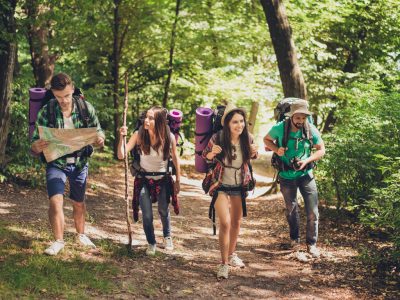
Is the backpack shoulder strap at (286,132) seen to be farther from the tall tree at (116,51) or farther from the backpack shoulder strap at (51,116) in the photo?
the tall tree at (116,51)

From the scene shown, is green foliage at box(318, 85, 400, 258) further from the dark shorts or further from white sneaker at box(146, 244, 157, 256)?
the dark shorts

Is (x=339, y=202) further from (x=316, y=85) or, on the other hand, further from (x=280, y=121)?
(x=316, y=85)

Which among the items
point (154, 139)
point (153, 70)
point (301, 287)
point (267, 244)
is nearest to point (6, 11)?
point (154, 139)

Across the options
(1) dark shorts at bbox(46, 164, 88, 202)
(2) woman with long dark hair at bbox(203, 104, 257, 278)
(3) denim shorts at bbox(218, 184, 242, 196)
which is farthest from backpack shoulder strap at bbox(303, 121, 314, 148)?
(1) dark shorts at bbox(46, 164, 88, 202)

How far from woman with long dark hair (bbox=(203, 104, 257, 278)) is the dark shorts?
5.17 feet

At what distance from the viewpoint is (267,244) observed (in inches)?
317

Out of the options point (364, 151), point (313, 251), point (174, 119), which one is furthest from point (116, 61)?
point (313, 251)

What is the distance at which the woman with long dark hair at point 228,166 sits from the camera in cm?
575

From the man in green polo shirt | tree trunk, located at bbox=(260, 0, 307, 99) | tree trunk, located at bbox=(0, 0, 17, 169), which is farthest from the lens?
tree trunk, located at bbox=(260, 0, 307, 99)

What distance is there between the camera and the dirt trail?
5.50 m

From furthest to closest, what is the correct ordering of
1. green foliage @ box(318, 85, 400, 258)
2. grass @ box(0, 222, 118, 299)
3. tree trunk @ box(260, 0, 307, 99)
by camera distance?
tree trunk @ box(260, 0, 307, 99) < green foliage @ box(318, 85, 400, 258) < grass @ box(0, 222, 118, 299)

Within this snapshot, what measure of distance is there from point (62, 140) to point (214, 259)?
8.70ft

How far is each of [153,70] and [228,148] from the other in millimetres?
11660

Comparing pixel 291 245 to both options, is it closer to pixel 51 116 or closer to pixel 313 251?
pixel 313 251
